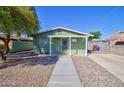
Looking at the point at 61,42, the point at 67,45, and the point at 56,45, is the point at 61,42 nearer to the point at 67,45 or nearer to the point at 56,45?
the point at 56,45

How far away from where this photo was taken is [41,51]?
2225 centimetres

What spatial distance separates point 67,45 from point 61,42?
0.82 meters

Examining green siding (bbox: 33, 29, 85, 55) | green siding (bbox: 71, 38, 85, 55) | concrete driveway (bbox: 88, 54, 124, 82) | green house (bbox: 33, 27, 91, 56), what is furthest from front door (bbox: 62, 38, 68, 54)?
concrete driveway (bbox: 88, 54, 124, 82)

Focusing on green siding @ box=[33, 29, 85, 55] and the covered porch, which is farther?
the covered porch

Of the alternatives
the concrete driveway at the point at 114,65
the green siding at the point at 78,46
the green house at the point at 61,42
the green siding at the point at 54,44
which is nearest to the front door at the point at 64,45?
the green house at the point at 61,42

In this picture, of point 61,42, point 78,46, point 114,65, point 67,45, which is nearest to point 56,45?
point 61,42

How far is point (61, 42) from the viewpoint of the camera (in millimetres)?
22484

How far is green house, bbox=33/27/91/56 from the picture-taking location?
861 inches

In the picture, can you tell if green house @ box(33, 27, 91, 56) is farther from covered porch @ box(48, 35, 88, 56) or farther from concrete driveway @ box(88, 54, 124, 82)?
concrete driveway @ box(88, 54, 124, 82)
